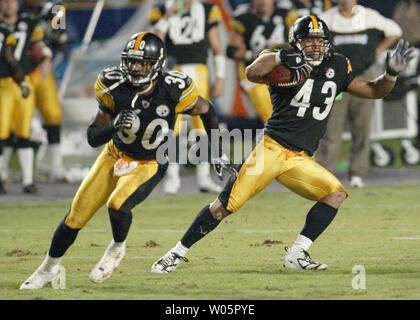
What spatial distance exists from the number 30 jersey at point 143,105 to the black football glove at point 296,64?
0.70m

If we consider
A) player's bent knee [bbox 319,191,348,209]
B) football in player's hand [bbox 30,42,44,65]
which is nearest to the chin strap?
player's bent knee [bbox 319,191,348,209]

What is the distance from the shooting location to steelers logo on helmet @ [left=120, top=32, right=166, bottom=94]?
6.75 meters

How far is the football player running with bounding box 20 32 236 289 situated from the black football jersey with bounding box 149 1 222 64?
4.60 m

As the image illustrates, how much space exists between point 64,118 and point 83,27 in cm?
285

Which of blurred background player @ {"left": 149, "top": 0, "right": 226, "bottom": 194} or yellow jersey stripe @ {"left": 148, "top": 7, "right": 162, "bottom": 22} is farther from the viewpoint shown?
yellow jersey stripe @ {"left": 148, "top": 7, "right": 162, "bottom": 22}

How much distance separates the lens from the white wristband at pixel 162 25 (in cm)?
1159

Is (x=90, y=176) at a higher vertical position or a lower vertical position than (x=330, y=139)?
higher

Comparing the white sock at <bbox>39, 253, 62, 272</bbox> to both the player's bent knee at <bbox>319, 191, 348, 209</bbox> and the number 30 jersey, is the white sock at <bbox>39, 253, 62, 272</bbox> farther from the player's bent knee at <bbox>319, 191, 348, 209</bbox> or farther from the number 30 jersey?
the player's bent knee at <bbox>319, 191, 348, 209</bbox>

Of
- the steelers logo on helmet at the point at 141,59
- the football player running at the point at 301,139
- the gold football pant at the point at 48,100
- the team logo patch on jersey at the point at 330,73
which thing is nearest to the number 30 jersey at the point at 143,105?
the steelers logo on helmet at the point at 141,59

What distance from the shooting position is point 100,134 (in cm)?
671

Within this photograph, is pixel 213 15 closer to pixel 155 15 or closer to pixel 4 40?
pixel 155 15

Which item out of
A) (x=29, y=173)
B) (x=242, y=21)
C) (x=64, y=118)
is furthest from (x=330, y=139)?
(x=64, y=118)

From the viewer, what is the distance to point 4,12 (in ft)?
38.9
